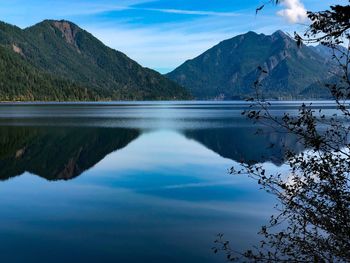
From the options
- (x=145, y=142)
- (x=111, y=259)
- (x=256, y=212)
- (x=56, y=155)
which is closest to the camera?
(x=111, y=259)

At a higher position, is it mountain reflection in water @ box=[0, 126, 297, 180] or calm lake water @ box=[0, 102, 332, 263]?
mountain reflection in water @ box=[0, 126, 297, 180]

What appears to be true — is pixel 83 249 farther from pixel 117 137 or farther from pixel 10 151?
pixel 117 137

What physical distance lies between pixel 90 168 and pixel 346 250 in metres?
32.1

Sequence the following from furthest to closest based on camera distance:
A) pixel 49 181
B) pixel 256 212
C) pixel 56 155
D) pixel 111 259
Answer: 1. pixel 56 155
2. pixel 49 181
3. pixel 256 212
4. pixel 111 259

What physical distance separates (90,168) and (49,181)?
23.2 ft

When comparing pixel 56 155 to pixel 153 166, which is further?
pixel 56 155

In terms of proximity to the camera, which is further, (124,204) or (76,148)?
(76,148)

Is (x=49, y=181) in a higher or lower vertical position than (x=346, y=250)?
lower

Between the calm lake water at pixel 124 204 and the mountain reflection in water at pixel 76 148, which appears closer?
the calm lake water at pixel 124 204

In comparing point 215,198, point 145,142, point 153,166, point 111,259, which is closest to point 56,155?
point 153,166

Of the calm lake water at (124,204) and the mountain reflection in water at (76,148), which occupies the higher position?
the mountain reflection in water at (76,148)

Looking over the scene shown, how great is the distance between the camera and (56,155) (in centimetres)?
4806

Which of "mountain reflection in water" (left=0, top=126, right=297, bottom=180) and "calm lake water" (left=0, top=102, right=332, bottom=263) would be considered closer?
"calm lake water" (left=0, top=102, right=332, bottom=263)

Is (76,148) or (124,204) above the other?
(76,148)
